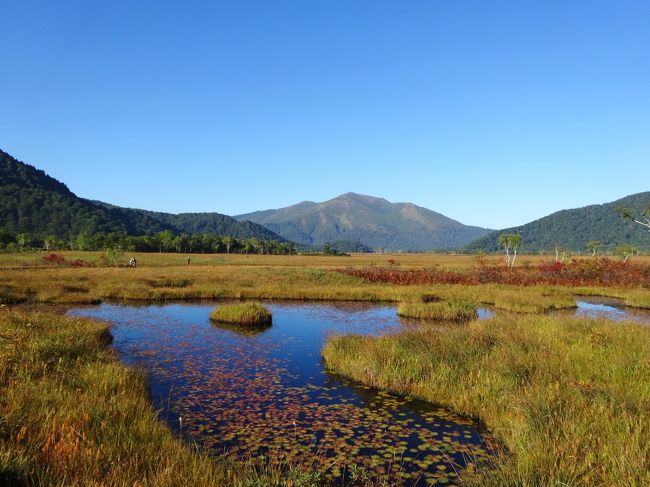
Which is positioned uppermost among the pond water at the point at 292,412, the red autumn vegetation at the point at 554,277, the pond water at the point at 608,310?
the red autumn vegetation at the point at 554,277

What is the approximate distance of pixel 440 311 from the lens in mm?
27375

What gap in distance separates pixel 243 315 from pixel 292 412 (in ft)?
46.2

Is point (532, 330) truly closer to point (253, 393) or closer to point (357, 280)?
point (253, 393)

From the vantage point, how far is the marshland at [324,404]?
21.0 ft

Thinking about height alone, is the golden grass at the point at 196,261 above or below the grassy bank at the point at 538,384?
above

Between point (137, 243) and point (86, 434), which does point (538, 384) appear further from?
point (137, 243)

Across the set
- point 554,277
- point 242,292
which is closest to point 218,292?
point 242,292

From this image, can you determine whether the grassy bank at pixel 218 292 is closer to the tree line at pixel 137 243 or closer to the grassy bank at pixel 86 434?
the grassy bank at pixel 86 434

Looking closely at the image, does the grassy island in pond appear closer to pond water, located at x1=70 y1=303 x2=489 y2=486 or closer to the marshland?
the marshland

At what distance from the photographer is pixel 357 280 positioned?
161 ft

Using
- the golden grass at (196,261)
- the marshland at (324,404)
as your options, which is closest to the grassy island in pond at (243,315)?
the marshland at (324,404)

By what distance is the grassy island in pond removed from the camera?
79.7 feet

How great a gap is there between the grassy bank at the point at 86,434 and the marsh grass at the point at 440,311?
1958 centimetres

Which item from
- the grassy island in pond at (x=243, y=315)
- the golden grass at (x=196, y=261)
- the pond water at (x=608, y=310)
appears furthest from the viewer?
the golden grass at (x=196, y=261)
